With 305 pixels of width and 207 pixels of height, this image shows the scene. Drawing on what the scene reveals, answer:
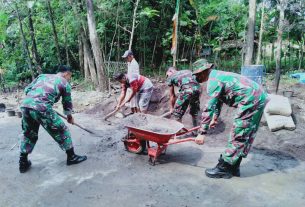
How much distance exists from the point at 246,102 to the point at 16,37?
481 inches

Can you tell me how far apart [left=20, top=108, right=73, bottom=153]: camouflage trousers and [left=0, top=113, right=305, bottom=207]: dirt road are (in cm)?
47

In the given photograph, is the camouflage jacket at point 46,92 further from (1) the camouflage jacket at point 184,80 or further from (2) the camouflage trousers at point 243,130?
(2) the camouflage trousers at point 243,130

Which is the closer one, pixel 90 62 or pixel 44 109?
pixel 44 109

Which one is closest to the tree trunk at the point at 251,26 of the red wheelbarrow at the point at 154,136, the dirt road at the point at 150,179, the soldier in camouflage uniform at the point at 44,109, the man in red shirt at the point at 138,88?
the dirt road at the point at 150,179

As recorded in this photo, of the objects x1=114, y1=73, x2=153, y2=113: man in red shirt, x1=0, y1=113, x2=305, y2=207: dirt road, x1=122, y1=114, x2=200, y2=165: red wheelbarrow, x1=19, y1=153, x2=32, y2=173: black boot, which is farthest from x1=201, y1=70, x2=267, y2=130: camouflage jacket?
x1=19, y1=153, x2=32, y2=173: black boot

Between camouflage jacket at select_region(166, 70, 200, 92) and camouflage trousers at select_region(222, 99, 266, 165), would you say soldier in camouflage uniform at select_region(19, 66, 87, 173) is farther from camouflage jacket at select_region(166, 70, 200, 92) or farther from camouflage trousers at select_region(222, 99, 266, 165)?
camouflage trousers at select_region(222, 99, 266, 165)

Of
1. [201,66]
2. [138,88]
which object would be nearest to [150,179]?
[201,66]

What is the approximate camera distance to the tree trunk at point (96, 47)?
9.52 meters

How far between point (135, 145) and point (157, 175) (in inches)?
38.9

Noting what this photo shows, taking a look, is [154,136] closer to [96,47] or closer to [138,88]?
[138,88]

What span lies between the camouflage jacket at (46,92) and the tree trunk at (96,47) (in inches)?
208

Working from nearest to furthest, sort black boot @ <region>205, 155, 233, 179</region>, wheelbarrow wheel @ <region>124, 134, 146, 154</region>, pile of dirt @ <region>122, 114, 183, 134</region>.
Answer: black boot @ <region>205, 155, 233, 179</region>, pile of dirt @ <region>122, 114, 183, 134</region>, wheelbarrow wheel @ <region>124, 134, 146, 154</region>

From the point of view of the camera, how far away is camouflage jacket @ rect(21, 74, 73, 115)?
14.1 ft

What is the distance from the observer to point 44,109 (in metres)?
4.28
